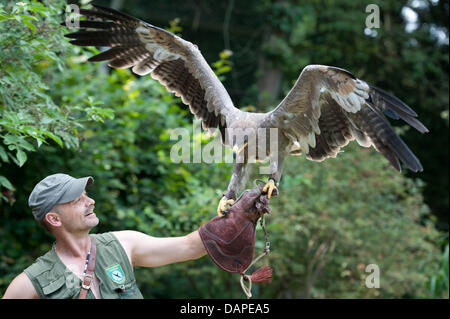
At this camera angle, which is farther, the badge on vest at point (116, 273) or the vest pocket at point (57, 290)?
the badge on vest at point (116, 273)

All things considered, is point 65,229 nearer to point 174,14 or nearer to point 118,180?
point 118,180

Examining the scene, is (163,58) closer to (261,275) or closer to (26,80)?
(26,80)

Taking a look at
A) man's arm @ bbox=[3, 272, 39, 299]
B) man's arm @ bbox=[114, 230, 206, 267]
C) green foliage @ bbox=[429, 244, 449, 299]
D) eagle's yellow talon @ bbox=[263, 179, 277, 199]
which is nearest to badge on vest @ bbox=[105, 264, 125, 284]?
man's arm @ bbox=[114, 230, 206, 267]

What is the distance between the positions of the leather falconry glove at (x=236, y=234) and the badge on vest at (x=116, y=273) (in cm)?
43

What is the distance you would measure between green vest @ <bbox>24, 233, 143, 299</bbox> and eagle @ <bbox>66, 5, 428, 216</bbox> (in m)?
0.67

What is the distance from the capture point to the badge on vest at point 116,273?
2301mm

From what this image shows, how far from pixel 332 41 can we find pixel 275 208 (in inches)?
198

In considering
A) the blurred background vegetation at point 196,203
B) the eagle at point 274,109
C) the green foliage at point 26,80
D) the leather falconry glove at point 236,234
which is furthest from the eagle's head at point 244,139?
the blurred background vegetation at point 196,203

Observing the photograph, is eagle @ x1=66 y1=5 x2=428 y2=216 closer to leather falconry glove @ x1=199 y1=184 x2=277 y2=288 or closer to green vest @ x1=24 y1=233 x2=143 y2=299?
leather falconry glove @ x1=199 y1=184 x2=277 y2=288

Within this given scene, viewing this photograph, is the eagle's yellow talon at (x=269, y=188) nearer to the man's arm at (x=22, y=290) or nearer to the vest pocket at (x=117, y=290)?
the vest pocket at (x=117, y=290)

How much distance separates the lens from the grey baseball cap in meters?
2.25

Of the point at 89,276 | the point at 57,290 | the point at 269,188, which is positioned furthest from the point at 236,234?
the point at 57,290

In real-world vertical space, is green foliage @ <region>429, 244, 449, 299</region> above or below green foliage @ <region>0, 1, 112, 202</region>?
below
